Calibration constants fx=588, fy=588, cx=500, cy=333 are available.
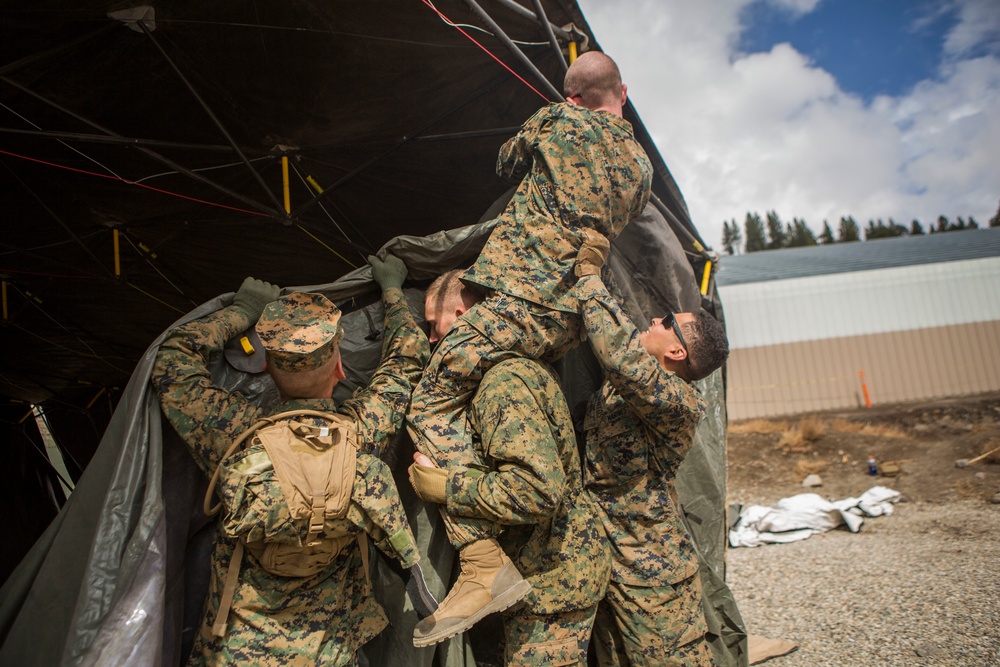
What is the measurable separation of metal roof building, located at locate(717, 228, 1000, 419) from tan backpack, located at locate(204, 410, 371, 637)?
63.2 ft

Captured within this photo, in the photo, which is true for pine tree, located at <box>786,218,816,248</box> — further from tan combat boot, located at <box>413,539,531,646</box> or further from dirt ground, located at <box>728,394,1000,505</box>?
tan combat boot, located at <box>413,539,531,646</box>

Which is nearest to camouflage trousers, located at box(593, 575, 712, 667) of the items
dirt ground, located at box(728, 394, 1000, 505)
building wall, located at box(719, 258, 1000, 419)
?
dirt ground, located at box(728, 394, 1000, 505)

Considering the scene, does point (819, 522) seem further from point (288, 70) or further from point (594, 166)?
point (288, 70)

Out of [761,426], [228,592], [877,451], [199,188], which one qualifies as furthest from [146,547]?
[761,426]

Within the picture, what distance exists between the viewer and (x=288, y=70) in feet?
11.4

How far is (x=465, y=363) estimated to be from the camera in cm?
245

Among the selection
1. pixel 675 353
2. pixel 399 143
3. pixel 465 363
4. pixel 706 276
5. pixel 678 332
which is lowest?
pixel 465 363

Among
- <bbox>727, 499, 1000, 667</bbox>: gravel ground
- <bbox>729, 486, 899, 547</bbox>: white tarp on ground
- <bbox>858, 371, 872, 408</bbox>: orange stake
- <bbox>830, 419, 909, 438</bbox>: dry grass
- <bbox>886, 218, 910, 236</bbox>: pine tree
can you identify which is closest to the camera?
<bbox>727, 499, 1000, 667</bbox>: gravel ground

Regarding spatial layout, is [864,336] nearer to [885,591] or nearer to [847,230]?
[885,591]

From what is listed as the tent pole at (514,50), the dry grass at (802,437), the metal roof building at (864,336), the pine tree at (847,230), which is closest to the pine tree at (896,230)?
the pine tree at (847,230)

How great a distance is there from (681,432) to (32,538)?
20.1 feet

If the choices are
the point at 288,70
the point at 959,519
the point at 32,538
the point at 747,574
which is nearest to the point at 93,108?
the point at 288,70

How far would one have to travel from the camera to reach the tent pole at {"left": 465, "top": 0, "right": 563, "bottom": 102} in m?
2.87

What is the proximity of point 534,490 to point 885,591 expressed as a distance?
5.51 metres
